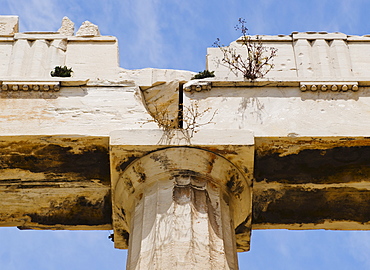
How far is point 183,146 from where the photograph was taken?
10219 millimetres

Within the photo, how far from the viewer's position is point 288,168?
10695 millimetres

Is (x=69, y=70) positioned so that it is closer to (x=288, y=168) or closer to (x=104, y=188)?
(x=104, y=188)

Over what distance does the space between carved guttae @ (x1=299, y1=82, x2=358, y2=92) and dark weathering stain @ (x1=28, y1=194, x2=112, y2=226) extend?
313 cm

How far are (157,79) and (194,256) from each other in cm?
356

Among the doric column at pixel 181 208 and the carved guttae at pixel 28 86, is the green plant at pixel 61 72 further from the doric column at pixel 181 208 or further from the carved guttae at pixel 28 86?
the doric column at pixel 181 208

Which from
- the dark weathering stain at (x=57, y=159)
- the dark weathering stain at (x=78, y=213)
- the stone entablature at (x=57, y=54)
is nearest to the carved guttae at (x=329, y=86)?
the stone entablature at (x=57, y=54)

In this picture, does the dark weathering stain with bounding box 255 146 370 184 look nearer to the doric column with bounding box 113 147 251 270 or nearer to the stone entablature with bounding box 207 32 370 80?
the doric column with bounding box 113 147 251 270

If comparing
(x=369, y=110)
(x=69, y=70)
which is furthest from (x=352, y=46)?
(x=69, y=70)

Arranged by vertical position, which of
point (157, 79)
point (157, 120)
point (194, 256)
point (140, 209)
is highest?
point (157, 79)

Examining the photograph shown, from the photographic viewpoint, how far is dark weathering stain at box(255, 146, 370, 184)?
1056 centimetres

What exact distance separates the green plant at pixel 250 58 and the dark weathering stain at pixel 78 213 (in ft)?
8.56

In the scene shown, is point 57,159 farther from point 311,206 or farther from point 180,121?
point 311,206

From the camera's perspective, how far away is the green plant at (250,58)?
11375 mm

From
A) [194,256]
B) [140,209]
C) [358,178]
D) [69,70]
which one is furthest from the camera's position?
[69,70]
